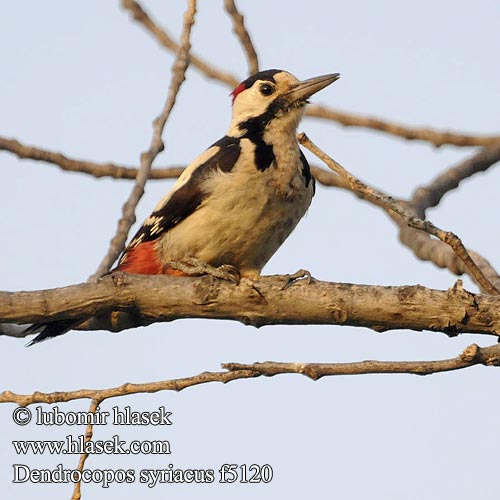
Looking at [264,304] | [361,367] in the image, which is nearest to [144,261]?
[264,304]

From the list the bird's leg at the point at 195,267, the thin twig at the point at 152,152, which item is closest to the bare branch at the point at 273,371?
the thin twig at the point at 152,152

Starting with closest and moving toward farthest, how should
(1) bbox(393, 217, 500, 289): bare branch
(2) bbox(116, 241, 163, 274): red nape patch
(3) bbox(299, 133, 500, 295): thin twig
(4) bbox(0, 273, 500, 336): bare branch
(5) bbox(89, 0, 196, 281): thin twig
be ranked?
(3) bbox(299, 133, 500, 295): thin twig → (4) bbox(0, 273, 500, 336): bare branch → (5) bbox(89, 0, 196, 281): thin twig → (1) bbox(393, 217, 500, 289): bare branch → (2) bbox(116, 241, 163, 274): red nape patch

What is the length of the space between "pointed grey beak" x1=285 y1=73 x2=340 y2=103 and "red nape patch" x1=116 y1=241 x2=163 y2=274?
128cm

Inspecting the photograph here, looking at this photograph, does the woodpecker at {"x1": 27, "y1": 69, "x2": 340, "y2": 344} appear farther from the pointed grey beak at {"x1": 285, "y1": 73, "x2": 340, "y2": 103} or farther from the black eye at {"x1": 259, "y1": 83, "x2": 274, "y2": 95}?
the black eye at {"x1": 259, "y1": 83, "x2": 274, "y2": 95}

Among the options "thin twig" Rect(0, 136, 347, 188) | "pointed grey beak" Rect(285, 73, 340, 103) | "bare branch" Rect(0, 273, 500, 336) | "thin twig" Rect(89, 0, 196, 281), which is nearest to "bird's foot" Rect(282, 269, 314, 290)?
"bare branch" Rect(0, 273, 500, 336)

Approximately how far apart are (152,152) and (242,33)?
5.66 feet

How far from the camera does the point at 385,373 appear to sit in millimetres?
→ 3227

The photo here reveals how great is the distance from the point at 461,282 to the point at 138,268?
221 centimetres

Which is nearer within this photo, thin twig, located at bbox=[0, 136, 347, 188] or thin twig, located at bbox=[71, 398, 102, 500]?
thin twig, located at bbox=[71, 398, 102, 500]

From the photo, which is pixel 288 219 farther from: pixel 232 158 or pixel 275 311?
pixel 275 311

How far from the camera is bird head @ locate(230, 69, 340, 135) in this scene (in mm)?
5902

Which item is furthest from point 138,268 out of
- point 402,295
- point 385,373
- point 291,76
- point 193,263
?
point 385,373

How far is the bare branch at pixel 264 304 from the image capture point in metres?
3.83

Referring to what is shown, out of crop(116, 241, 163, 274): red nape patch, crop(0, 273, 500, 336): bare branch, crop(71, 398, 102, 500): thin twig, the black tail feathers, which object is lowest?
crop(71, 398, 102, 500): thin twig
